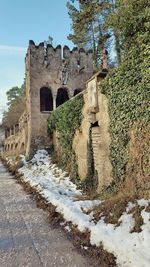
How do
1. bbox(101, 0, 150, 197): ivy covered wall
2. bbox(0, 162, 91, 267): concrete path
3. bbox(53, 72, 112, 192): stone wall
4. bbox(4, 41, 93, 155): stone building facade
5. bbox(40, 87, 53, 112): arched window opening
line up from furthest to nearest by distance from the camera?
bbox(40, 87, 53, 112): arched window opening < bbox(4, 41, 93, 155): stone building facade < bbox(53, 72, 112, 192): stone wall < bbox(101, 0, 150, 197): ivy covered wall < bbox(0, 162, 91, 267): concrete path

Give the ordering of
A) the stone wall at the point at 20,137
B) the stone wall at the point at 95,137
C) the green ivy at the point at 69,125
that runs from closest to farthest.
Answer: the stone wall at the point at 95,137 → the green ivy at the point at 69,125 → the stone wall at the point at 20,137

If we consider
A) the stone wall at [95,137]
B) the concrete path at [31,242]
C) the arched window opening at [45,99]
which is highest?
the arched window opening at [45,99]

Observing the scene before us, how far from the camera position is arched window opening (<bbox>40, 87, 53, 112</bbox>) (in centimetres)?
1958

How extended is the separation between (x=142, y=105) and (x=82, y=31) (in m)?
16.3

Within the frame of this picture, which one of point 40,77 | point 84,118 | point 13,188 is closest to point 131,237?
point 84,118

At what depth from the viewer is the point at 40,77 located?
18.2 meters

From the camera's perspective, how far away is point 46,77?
1831cm

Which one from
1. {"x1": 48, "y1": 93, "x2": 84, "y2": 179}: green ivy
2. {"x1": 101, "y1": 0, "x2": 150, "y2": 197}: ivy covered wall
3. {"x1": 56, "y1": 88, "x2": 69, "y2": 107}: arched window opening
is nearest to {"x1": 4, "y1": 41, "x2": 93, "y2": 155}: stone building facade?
{"x1": 56, "y1": 88, "x2": 69, "y2": 107}: arched window opening

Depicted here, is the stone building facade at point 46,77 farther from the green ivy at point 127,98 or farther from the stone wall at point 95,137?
the green ivy at point 127,98

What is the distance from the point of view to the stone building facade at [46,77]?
1773 cm

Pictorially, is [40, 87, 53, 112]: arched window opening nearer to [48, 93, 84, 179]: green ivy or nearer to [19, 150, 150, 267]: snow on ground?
[48, 93, 84, 179]: green ivy

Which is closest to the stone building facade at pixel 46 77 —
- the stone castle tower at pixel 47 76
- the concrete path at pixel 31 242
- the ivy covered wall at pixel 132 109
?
the stone castle tower at pixel 47 76

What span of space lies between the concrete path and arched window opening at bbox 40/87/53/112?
11.9m

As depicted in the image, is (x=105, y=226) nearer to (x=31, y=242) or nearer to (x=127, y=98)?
(x=31, y=242)
